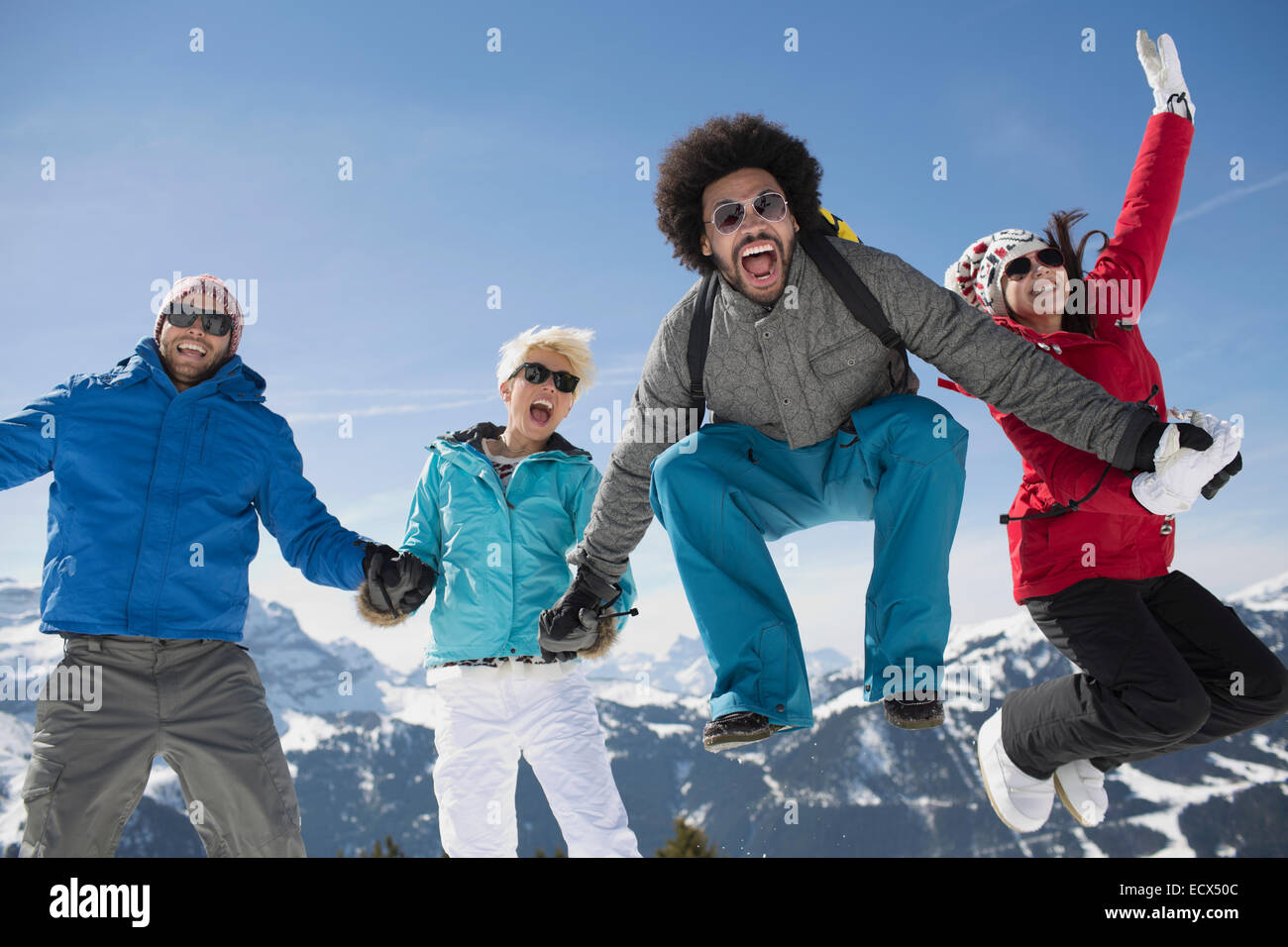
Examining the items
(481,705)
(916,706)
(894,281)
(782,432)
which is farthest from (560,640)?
(894,281)

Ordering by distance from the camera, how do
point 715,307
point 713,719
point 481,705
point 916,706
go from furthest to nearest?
point 481,705
point 715,307
point 713,719
point 916,706

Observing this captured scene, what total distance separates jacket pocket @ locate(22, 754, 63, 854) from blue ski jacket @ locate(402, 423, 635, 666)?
1.91 m

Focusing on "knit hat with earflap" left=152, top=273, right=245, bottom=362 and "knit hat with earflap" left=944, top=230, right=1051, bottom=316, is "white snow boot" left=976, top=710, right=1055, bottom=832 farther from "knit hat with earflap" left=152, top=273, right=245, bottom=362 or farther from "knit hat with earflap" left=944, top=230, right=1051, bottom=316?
"knit hat with earflap" left=152, top=273, right=245, bottom=362

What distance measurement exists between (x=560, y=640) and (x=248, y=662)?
162cm

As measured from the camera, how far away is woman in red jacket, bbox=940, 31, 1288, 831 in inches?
186

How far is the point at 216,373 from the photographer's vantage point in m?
5.15

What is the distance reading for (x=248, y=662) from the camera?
4668mm

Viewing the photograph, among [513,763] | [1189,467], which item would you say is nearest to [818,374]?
[1189,467]

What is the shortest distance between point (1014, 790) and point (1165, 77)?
4478mm
